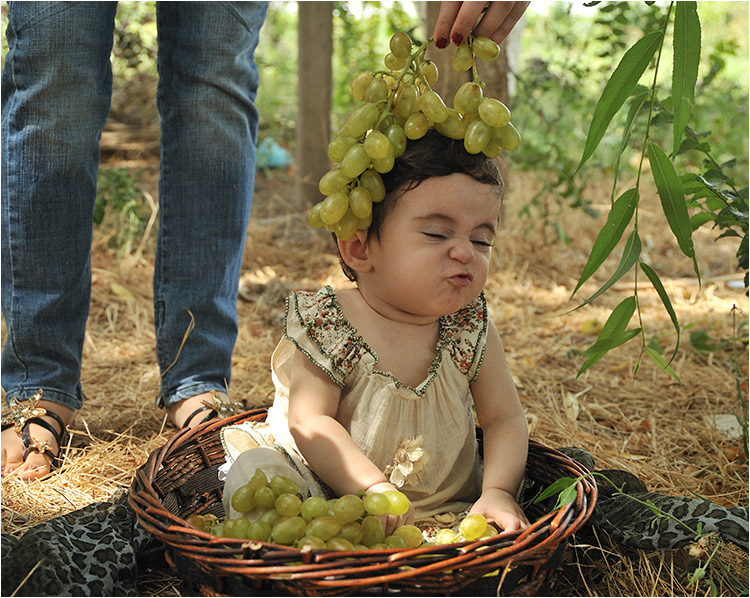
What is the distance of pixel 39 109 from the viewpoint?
1876mm

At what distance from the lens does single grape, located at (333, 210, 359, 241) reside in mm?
1587

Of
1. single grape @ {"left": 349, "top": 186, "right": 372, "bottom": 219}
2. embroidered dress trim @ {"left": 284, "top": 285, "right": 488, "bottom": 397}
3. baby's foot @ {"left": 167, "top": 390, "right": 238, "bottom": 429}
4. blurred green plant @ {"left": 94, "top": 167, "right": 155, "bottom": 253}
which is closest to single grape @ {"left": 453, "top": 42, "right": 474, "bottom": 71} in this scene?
single grape @ {"left": 349, "top": 186, "right": 372, "bottom": 219}

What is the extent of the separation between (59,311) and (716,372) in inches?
82.2

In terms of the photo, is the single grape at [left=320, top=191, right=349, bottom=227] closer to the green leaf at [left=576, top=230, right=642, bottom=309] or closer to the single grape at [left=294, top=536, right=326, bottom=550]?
the green leaf at [left=576, top=230, right=642, bottom=309]

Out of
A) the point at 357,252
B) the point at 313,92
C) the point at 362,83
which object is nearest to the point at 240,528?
the point at 357,252

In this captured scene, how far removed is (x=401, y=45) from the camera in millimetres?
1639

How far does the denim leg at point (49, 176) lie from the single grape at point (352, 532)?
3.45ft

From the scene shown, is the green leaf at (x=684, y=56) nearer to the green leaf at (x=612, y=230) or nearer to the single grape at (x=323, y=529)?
the green leaf at (x=612, y=230)

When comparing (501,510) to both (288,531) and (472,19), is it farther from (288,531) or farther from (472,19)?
(472,19)

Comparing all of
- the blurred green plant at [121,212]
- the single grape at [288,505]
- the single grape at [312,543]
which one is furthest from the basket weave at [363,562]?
the blurred green plant at [121,212]

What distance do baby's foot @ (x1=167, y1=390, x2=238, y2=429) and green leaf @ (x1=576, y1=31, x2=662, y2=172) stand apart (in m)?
1.17

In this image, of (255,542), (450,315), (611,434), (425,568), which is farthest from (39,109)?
(611,434)

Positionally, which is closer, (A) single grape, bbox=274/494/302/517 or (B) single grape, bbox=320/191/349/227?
(A) single grape, bbox=274/494/302/517

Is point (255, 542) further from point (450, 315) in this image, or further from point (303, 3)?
point (303, 3)
